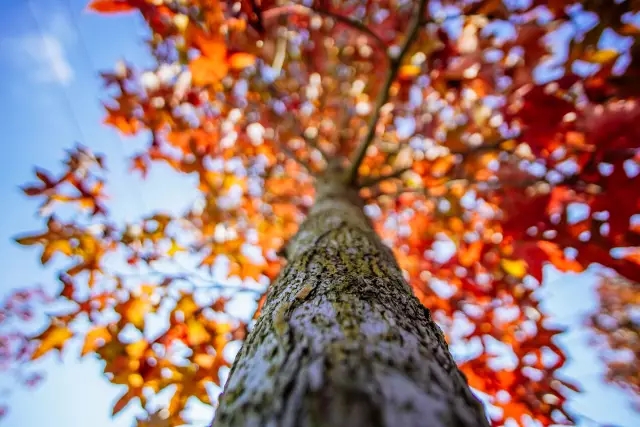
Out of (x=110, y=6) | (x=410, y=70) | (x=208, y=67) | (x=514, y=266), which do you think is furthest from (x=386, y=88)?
(x=514, y=266)

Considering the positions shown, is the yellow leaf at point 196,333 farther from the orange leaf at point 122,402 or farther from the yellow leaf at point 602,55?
the yellow leaf at point 602,55

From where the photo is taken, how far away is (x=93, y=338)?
2521mm

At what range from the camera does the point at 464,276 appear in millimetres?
3279

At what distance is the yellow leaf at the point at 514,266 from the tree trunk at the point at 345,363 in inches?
89.1

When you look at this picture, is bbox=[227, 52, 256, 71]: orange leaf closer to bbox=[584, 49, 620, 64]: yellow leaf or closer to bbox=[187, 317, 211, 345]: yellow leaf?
bbox=[187, 317, 211, 345]: yellow leaf

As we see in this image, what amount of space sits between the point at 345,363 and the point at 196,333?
235 cm

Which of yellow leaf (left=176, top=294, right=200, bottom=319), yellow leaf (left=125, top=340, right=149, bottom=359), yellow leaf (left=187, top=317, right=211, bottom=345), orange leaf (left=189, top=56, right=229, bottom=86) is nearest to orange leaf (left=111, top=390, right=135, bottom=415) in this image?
yellow leaf (left=125, top=340, right=149, bottom=359)

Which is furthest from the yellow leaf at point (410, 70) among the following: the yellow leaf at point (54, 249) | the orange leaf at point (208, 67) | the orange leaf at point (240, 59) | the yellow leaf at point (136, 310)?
the yellow leaf at point (54, 249)

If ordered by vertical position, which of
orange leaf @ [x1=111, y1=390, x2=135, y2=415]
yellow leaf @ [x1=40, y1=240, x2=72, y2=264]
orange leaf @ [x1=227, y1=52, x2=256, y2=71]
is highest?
orange leaf @ [x1=227, y1=52, x2=256, y2=71]

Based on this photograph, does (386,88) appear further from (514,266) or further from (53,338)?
(53,338)

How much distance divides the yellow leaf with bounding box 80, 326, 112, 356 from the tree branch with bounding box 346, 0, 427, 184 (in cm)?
224

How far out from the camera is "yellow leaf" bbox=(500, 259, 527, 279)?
3.05 m

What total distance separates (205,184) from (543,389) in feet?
11.1

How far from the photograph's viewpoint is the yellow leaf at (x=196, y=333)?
8.68 ft
